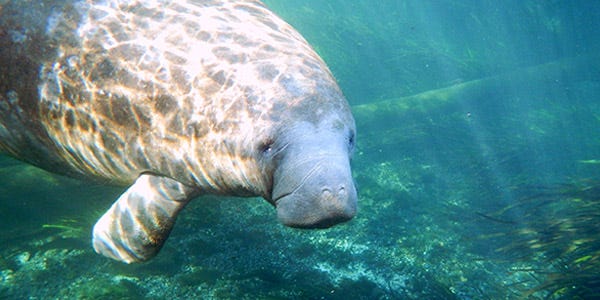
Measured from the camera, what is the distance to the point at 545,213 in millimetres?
7727

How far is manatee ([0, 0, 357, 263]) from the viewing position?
2738mm

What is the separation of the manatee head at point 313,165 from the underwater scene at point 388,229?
777mm

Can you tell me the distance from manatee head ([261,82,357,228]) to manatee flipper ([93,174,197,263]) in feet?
4.03

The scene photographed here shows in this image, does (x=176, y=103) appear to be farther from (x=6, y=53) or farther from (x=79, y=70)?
(x=6, y=53)

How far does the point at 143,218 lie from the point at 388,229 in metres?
4.21

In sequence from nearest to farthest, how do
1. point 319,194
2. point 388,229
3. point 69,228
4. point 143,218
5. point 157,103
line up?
point 319,194, point 157,103, point 143,218, point 69,228, point 388,229

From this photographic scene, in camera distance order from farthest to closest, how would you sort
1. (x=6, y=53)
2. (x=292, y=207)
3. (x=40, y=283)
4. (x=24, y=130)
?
(x=40, y=283) → (x=24, y=130) → (x=6, y=53) → (x=292, y=207)

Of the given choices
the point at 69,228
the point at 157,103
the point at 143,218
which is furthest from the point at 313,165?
the point at 69,228

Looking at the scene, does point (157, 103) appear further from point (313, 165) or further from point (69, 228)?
point (69, 228)

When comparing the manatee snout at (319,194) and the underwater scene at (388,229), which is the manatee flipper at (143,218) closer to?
the underwater scene at (388,229)

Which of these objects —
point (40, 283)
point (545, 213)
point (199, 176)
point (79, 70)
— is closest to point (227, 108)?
point (199, 176)

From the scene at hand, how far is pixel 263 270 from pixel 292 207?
6.94 feet

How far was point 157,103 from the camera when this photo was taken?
303 centimetres

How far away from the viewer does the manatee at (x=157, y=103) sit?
2.74 m
